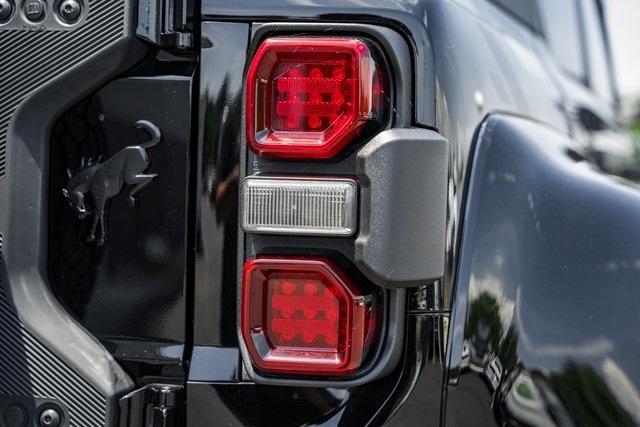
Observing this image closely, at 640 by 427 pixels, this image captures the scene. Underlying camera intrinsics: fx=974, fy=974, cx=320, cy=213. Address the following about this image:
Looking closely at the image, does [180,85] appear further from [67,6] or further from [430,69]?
[430,69]

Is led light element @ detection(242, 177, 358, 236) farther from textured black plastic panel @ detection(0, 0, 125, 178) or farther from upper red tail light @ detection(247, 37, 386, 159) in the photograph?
textured black plastic panel @ detection(0, 0, 125, 178)

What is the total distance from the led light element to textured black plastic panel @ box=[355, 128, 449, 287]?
0.03 metres

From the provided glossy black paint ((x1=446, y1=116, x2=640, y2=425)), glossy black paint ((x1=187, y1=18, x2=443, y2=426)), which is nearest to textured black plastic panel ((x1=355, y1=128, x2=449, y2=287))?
glossy black paint ((x1=446, y1=116, x2=640, y2=425))

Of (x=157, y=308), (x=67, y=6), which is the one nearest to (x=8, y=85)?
(x=67, y=6)

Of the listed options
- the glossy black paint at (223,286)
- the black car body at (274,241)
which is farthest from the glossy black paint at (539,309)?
the glossy black paint at (223,286)

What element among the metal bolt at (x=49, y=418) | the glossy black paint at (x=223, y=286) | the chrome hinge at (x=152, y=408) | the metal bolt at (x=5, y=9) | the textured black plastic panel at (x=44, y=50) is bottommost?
the metal bolt at (x=49, y=418)

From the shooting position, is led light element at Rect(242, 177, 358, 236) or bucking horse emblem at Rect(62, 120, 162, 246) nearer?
led light element at Rect(242, 177, 358, 236)

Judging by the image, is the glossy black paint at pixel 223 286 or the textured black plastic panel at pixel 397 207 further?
the glossy black paint at pixel 223 286

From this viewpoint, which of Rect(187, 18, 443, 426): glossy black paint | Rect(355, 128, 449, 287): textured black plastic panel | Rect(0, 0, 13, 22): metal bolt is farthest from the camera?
Rect(0, 0, 13, 22): metal bolt

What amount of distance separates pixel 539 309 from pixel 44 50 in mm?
1027

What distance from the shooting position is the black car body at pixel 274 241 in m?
1.68

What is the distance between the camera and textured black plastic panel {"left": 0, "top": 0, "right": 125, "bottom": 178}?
1.79 meters

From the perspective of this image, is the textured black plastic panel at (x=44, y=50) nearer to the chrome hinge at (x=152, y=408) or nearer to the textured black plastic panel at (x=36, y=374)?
the textured black plastic panel at (x=36, y=374)

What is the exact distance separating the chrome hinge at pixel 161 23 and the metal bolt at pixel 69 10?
126mm
